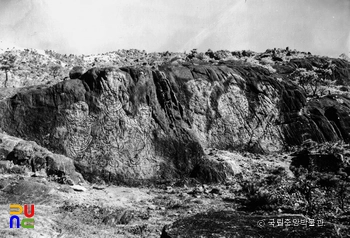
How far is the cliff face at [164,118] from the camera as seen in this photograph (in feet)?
63.5

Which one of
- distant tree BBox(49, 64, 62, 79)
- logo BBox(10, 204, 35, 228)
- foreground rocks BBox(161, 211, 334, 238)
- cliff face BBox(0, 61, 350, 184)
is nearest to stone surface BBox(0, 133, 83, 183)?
cliff face BBox(0, 61, 350, 184)

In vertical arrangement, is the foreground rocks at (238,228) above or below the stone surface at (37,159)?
below

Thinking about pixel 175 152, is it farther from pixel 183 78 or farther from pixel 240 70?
pixel 240 70

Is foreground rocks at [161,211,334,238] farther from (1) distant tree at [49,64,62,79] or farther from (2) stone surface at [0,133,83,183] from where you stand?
(1) distant tree at [49,64,62,79]

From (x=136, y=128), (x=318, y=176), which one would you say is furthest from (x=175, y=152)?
(x=318, y=176)

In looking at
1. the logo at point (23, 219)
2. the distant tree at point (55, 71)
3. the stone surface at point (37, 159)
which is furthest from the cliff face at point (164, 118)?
the distant tree at point (55, 71)

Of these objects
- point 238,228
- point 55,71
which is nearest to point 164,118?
point 238,228

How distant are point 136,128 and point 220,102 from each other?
24.6ft

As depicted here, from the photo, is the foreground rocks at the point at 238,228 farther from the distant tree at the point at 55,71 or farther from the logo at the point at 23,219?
the distant tree at the point at 55,71

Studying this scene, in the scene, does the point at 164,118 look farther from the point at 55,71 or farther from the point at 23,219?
the point at 55,71

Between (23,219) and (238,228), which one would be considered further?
(23,219)

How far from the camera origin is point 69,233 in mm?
9570

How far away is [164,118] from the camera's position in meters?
21.6

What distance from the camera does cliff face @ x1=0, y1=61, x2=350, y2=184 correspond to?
19.4 meters
